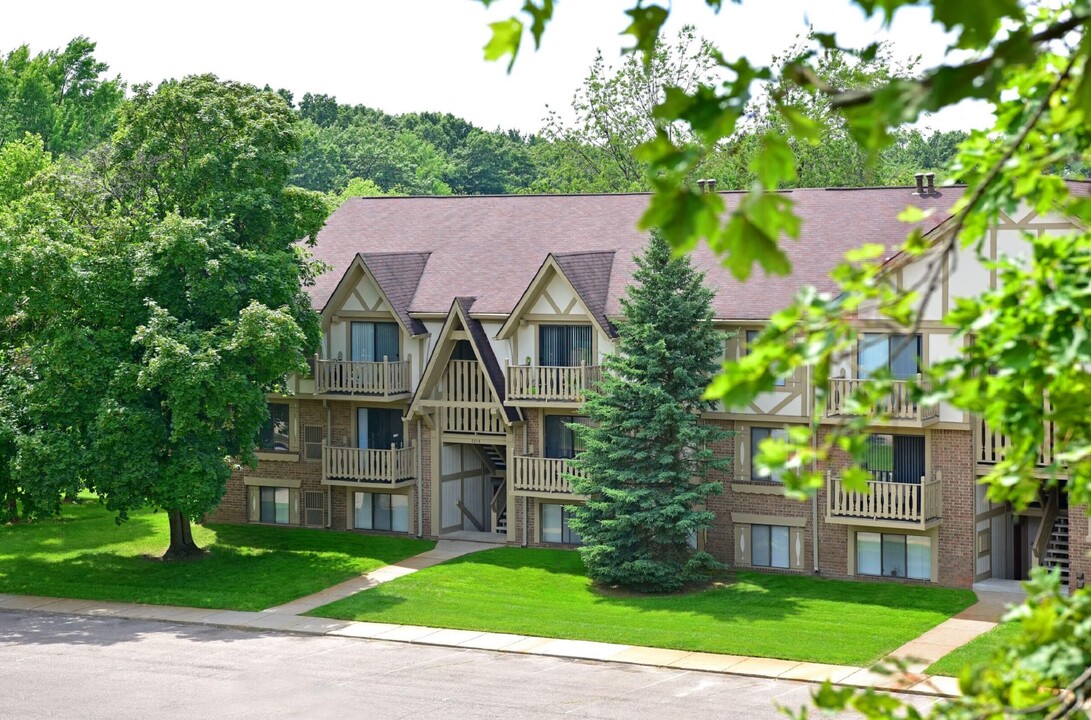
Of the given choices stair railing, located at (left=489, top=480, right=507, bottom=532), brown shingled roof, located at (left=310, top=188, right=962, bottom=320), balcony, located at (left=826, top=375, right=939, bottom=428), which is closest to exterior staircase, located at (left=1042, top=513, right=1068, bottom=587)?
balcony, located at (left=826, top=375, right=939, bottom=428)

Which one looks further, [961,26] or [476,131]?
[476,131]

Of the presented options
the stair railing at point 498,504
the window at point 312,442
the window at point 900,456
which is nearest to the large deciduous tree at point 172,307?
the window at point 312,442

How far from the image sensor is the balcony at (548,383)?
3809cm

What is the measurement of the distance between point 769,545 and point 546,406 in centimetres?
676

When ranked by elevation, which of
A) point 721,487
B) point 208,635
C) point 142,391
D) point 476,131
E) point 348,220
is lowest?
point 208,635

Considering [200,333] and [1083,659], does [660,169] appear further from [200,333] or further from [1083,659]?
[200,333]

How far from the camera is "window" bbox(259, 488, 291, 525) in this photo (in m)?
44.0

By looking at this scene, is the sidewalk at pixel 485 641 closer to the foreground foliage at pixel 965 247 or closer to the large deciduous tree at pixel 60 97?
the foreground foliage at pixel 965 247

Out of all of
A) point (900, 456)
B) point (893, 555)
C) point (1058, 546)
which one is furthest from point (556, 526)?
point (1058, 546)

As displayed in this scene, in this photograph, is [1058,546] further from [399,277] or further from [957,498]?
[399,277]

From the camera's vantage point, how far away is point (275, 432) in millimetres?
44000

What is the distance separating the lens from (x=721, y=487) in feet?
117

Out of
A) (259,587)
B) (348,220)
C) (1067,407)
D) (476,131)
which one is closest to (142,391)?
(259,587)

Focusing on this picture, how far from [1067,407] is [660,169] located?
8.47 ft
